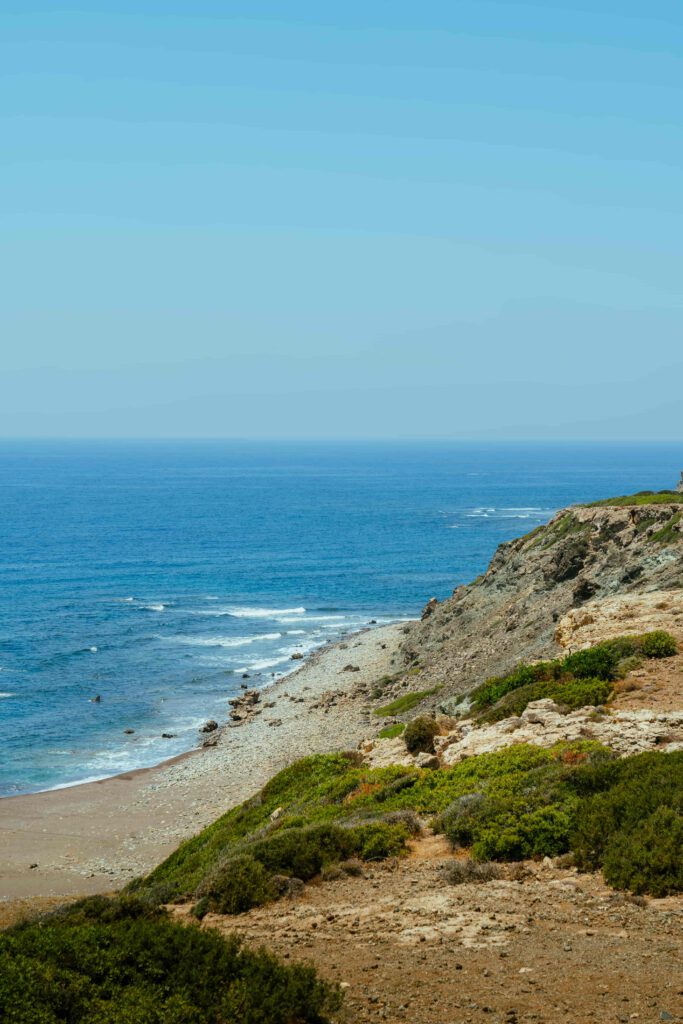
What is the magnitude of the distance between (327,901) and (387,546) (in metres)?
113

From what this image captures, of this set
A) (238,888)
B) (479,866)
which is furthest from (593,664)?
(238,888)

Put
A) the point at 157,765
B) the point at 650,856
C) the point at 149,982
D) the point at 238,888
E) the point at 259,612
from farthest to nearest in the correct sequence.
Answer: the point at 259,612
the point at 157,765
the point at 238,888
the point at 650,856
the point at 149,982

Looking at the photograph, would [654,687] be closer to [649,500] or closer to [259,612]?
[649,500]

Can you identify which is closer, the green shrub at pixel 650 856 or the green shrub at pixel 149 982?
the green shrub at pixel 149 982

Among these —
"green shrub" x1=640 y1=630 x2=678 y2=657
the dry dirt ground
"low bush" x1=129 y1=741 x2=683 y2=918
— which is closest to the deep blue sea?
"low bush" x1=129 y1=741 x2=683 y2=918

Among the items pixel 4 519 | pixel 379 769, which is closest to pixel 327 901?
pixel 379 769

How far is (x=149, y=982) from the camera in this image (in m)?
10.8

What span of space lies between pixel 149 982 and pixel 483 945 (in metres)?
4.67

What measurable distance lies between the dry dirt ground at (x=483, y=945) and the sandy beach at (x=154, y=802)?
68.0 feet

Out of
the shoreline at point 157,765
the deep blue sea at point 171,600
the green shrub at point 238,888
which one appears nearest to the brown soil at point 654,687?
the green shrub at point 238,888

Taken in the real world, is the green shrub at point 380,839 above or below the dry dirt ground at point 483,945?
below

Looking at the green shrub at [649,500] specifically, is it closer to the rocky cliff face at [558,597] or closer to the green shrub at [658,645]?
the rocky cliff face at [558,597]

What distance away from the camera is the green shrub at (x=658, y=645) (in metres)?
Result: 26.1

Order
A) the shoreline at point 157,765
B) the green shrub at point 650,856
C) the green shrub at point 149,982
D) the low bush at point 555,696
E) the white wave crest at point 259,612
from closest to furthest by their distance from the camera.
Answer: the green shrub at point 149,982 → the green shrub at point 650,856 → the low bush at point 555,696 → the shoreline at point 157,765 → the white wave crest at point 259,612
